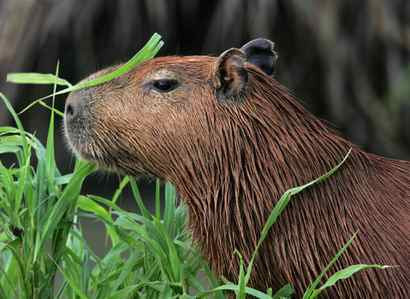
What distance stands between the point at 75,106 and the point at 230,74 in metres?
0.39

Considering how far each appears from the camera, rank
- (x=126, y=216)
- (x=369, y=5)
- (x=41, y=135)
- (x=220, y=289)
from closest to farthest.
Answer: (x=220, y=289) < (x=126, y=216) < (x=369, y=5) < (x=41, y=135)

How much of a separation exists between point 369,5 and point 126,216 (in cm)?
233

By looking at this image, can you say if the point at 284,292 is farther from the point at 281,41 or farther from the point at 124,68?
the point at 281,41

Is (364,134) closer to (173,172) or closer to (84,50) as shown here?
(84,50)

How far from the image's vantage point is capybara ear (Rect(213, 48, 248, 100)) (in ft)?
9.83

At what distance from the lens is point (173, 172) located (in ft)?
10.0

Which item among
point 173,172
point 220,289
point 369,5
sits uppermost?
point 369,5

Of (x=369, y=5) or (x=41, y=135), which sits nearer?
(x=369, y=5)

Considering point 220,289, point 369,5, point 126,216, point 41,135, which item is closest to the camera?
point 220,289

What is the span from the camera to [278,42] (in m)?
5.39

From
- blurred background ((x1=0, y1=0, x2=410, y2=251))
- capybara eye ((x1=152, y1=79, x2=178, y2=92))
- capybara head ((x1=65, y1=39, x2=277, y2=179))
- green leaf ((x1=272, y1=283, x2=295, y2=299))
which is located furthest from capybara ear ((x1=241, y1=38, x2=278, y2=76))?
blurred background ((x1=0, y1=0, x2=410, y2=251))

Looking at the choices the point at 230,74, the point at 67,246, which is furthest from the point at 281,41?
the point at 230,74

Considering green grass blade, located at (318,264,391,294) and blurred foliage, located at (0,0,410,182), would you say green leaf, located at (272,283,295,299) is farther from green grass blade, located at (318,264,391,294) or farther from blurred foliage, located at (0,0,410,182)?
blurred foliage, located at (0,0,410,182)

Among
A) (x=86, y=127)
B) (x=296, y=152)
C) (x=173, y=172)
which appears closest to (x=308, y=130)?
(x=296, y=152)
